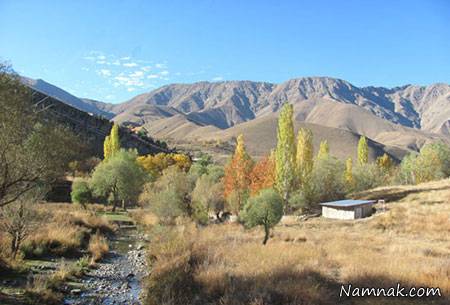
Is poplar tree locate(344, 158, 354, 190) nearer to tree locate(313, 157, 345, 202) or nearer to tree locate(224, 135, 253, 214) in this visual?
tree locate(313, 157, 345, 202)

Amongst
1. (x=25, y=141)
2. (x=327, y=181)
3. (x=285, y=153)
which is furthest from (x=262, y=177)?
(x=25, y=141)

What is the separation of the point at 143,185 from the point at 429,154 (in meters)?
49.6

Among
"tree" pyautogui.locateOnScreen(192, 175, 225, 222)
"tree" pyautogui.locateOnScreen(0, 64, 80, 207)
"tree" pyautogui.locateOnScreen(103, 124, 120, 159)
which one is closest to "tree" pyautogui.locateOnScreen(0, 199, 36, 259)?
"tree" pyautogui.locateOnScreen(0, 64, 80, 207)

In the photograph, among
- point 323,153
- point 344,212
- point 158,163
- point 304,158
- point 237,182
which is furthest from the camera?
point 158,163

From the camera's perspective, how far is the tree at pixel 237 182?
37844mm

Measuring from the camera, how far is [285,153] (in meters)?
36.0

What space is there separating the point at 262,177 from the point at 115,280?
24493mm

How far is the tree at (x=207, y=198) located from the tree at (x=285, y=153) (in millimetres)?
7371

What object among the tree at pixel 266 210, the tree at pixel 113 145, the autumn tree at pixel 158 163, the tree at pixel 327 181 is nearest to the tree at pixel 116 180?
the tree at pixel 113 145

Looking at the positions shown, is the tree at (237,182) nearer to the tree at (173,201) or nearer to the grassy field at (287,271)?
the tree at (173,201)

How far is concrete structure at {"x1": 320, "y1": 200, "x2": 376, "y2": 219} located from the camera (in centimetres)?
3256

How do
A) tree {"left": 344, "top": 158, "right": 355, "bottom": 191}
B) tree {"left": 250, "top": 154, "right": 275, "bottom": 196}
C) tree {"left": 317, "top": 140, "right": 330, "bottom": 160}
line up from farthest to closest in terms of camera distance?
tree {"left": 344, "top": 158, "right": 355, "bottom": 191}
tree {"left": 317, "top": 140, "right": 330, "bottom": 160}
tree {"left": 250, "top": 154, "right": 275, "bottom": 196}

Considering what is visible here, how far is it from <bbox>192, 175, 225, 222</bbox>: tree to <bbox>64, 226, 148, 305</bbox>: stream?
1345cm

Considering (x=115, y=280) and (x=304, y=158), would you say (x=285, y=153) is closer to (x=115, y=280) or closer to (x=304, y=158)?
(x=304, y=158)
